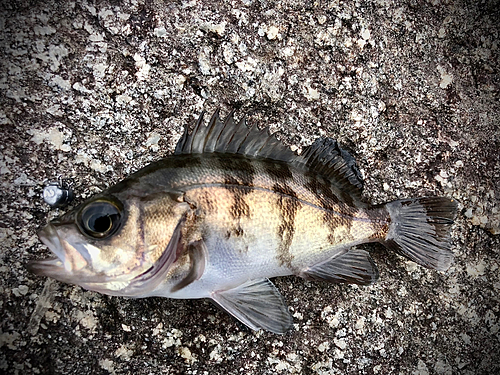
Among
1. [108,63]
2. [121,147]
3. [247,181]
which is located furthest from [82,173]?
[247,181]

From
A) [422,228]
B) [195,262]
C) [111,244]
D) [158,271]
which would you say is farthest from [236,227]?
[422,228]

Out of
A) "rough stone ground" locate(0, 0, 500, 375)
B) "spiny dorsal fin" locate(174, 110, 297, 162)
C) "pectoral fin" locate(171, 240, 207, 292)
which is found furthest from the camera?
"rough stone ground" locate(0, 0, 500, 375)

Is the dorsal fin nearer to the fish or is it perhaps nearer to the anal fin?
the fish

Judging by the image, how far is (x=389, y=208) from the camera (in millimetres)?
1990

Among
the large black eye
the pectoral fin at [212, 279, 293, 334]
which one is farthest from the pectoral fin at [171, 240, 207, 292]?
the large black eye

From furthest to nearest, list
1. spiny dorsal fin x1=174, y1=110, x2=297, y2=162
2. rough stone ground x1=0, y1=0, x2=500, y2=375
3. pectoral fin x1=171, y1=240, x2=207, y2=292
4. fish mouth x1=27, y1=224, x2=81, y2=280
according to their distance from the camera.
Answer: rough stone ground x1=0, y1=0, x2=500, y2=375 < spiny dorsal fin x1=174, y1=110, x2=297, y2=162 < pectoral fin x1=171, y1=240, x2=207, y2=292 < fish mouth x1=27, y1=224, x2=81, y2=280

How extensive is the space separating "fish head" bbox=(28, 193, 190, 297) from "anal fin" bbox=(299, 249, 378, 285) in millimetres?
749

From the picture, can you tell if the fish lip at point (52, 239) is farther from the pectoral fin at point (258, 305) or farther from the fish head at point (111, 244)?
the pectoral fin at point (258, 305)

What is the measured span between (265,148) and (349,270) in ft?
2.36

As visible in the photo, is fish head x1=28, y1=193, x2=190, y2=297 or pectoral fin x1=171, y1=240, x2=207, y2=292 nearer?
fish head x1=28, y1=193, x2=190, y2=297

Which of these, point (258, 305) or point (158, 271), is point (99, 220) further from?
point (258, 305)

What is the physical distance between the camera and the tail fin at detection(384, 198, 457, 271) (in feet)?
6.55

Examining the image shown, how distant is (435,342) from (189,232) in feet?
5.10

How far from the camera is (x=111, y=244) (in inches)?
59.7
